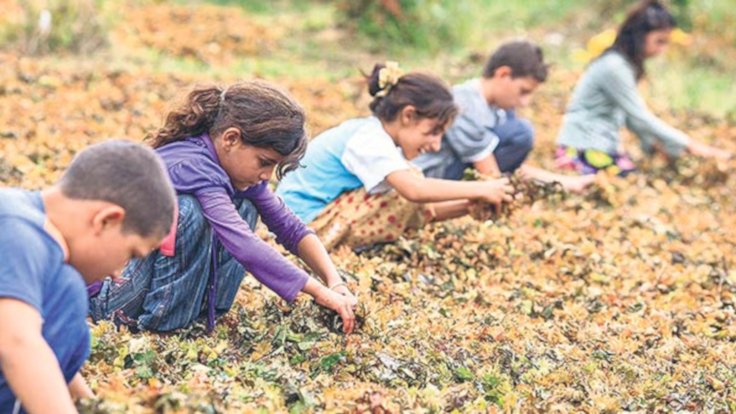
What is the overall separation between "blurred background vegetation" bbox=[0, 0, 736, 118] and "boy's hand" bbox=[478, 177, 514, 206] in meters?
4.38

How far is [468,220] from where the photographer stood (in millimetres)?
5965

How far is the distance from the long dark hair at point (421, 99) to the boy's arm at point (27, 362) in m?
2.87

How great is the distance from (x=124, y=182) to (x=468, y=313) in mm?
2306

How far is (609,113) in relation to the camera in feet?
26.2

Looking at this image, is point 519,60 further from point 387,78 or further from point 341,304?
point 341,304

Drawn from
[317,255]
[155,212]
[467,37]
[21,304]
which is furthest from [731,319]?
[467,37]

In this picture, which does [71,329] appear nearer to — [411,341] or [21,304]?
[21,304]

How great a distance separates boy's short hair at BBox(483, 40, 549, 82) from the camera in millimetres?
6309

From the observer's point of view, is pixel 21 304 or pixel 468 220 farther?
pixel 468 220

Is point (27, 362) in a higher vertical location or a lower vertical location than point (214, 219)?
higher

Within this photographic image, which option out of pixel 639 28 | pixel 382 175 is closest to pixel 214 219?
pixel 382 175

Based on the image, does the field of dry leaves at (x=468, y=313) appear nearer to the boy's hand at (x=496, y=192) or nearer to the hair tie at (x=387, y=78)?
the boy's hand at (x=496, y=192)

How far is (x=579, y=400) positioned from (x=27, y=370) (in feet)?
6.40

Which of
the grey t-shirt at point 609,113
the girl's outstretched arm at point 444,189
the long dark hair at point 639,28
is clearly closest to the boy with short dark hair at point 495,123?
the girl's outstretched arm at point 444,189
